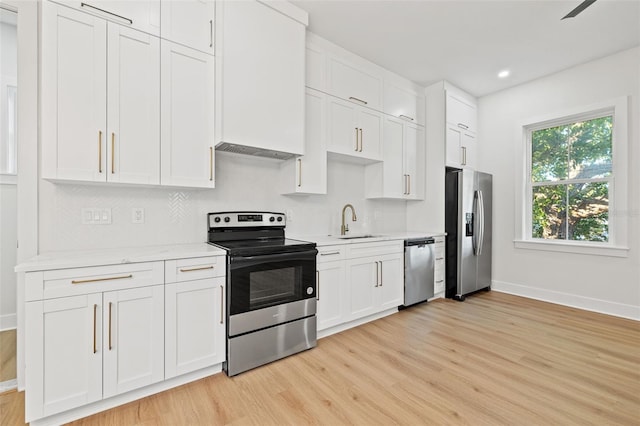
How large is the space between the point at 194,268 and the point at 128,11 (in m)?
1.76

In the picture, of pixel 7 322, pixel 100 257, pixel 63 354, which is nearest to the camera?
pixel 63 354

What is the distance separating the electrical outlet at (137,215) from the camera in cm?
224

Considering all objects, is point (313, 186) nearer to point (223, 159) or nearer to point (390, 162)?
point (223, 159)

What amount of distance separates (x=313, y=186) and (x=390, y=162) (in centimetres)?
136

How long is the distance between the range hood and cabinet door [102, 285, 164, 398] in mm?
1192

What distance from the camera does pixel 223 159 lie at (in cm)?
269

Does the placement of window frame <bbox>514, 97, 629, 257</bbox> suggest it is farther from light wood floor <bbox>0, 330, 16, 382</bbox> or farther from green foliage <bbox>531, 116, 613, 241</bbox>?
light wood floor <bbox>0, 330, 16, 382</bbox>

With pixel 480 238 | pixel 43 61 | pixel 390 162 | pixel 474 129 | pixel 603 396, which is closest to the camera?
pixel 43 61

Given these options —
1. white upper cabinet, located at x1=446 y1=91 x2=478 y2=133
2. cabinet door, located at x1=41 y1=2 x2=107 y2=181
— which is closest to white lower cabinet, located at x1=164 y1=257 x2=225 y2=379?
cabinet door, located at x1=41 y1=2 x2=107 y2=181

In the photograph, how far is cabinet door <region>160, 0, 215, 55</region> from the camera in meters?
2.09

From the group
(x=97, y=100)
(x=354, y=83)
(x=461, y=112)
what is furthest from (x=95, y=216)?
(x=461, y=112)

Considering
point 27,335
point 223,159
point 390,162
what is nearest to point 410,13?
point 390,162

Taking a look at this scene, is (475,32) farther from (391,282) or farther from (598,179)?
(391,282)

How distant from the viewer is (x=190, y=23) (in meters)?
→ 2.18
